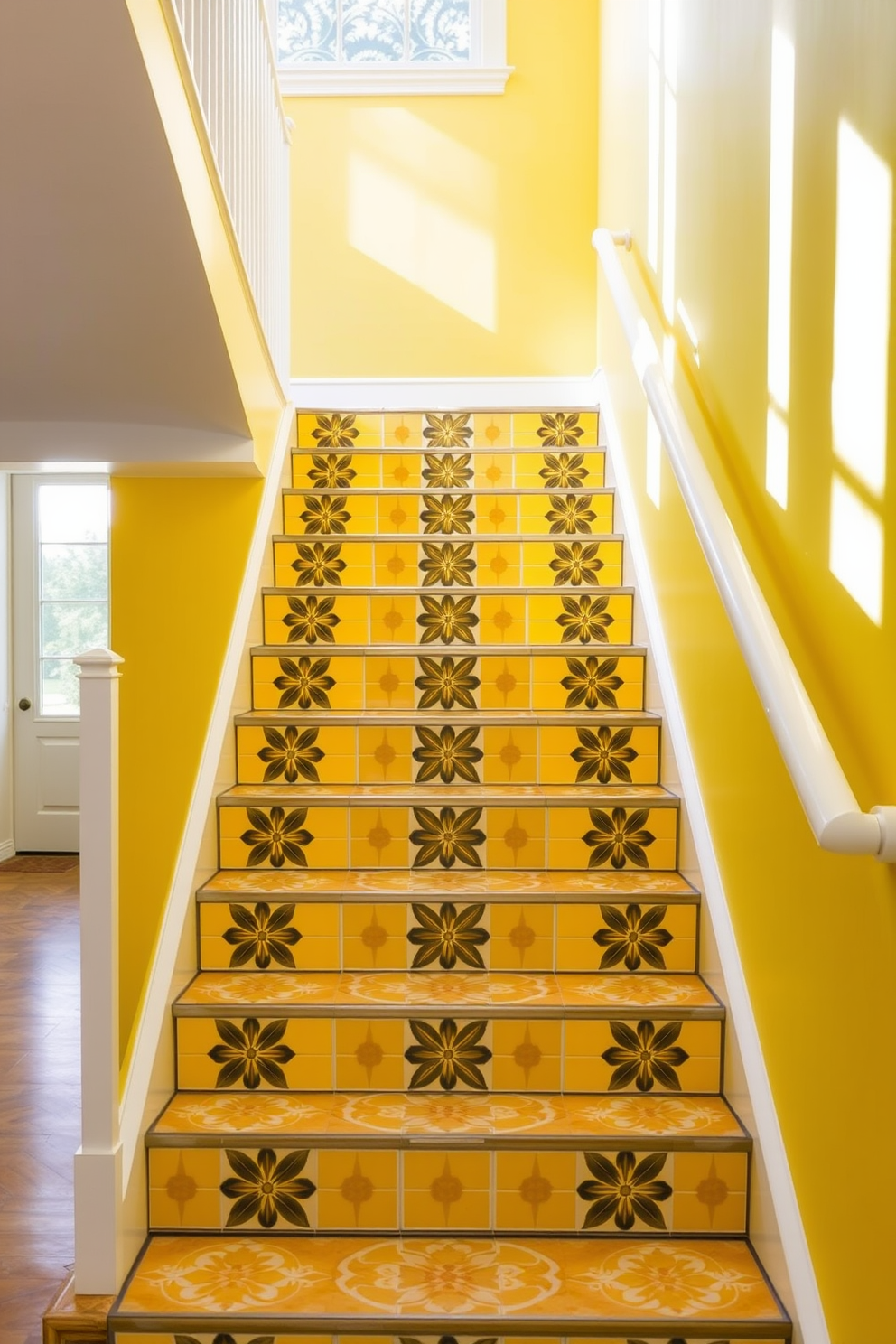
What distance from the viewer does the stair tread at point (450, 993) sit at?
2299mm

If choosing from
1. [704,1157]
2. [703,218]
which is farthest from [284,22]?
[704,1157]

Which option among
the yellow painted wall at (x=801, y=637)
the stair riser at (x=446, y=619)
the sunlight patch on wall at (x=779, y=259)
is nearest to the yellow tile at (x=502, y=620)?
the stair riser at (x=446, y=619)

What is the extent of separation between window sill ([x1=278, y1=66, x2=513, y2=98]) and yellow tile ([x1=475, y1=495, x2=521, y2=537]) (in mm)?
2054

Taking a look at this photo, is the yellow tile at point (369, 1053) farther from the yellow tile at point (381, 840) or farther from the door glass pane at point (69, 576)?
the door glass pane at point (69, 576)

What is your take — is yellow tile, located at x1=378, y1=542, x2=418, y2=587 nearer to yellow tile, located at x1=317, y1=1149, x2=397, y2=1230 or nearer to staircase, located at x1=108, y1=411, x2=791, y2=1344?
staircase, located at x1=108, y1=411, x2=791, y2=1344

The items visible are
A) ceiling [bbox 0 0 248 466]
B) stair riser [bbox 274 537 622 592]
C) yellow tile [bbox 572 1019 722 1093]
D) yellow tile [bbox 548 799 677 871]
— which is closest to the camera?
ceiling [bbox 0 0 248 466]

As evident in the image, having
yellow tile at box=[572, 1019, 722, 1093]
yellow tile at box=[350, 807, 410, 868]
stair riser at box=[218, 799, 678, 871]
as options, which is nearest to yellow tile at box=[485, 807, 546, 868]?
stair riser at box=[218, 799, 678, 871]

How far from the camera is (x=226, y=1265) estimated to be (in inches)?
78.2

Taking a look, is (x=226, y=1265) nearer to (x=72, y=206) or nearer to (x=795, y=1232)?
(x=795, y=1232)

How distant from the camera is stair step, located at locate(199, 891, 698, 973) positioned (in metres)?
2.53

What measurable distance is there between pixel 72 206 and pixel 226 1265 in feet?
6.44

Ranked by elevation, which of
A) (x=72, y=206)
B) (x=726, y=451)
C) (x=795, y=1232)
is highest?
(x=72, y=206)

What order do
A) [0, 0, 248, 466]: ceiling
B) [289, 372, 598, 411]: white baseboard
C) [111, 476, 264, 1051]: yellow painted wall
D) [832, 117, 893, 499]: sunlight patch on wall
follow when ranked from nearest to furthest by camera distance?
[832, 117, 893, 499]: sunlight patch on wall, [0, 0, 248, 466]: ceiling, [111, 476, 264, 1051]: yellow painted wall, [289, 372, 598, 411]: white baseboard

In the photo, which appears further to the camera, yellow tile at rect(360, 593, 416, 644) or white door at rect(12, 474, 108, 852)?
white door at rect(12, 474, 108, 852)
